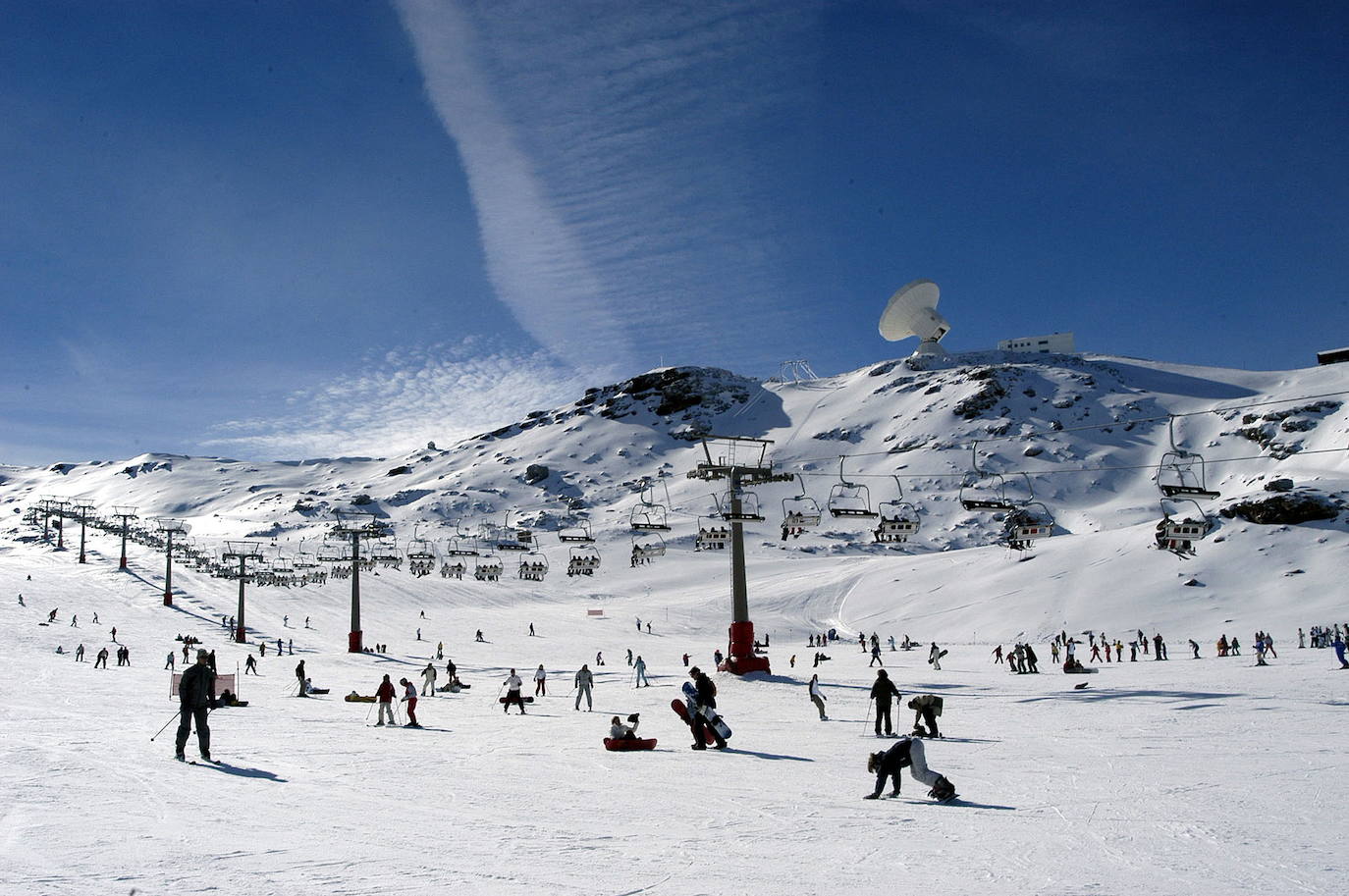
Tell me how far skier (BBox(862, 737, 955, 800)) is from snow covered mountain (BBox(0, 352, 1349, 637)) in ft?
48.1

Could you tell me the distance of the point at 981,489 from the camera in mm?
121938

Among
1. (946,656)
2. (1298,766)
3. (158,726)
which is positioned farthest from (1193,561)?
(158,726)

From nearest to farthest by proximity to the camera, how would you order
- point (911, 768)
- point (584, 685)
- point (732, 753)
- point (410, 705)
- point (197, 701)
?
Answer: point (911, 768)
point (197, 701)
point (732, 753)
point (410, 705)
point (584, 685)

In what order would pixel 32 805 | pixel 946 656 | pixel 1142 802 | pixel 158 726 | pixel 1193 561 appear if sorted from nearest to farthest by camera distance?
pixel 32 805 → pixel 1142 802 → pixel 158 726 → pixel 946 656 → pixel 1193 561

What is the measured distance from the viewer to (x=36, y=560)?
88125 millimetres

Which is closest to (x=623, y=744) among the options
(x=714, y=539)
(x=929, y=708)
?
(x=929, y=708)

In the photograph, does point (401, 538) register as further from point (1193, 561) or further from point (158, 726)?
point (158, 726)

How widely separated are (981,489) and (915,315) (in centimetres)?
7609

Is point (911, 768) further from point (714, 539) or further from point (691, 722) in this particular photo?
point (714, 539)

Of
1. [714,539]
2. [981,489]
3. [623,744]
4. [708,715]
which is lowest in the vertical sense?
[623,744]

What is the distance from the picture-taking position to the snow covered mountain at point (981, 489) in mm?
57156

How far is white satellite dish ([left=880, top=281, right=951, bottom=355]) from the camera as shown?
18662cm

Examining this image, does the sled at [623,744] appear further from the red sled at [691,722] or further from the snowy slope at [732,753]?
the red sled at [691,722]

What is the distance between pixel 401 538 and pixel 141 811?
130 m
